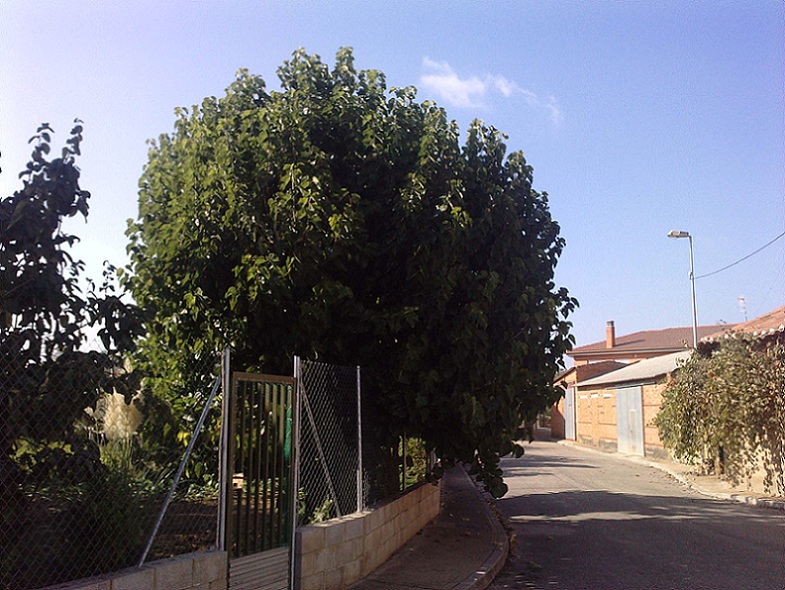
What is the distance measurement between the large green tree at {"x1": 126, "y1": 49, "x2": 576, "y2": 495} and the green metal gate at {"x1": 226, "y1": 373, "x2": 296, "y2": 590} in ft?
6.12

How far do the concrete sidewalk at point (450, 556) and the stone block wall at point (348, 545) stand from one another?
0.48ft

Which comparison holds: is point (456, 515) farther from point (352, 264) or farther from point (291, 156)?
point (291, 156)

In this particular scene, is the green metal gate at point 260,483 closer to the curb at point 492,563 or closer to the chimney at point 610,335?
the curb at point 492,563

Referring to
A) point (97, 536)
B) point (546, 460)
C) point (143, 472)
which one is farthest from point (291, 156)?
point (546, 460)

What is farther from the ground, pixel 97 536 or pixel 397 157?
pixel 397 157

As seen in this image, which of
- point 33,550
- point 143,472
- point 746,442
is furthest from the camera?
Answer: point 746,442

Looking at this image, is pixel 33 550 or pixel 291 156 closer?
pixel 33 550

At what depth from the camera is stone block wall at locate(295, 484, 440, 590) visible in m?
6.52

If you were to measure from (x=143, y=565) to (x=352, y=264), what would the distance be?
499 cm

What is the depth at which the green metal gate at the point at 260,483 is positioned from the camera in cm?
579

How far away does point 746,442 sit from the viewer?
17.2 m

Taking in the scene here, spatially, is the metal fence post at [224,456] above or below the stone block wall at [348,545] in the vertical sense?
above

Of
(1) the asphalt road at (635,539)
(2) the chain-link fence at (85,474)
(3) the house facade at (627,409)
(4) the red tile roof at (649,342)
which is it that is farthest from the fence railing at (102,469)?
(4) the red tile roof at (649,342)

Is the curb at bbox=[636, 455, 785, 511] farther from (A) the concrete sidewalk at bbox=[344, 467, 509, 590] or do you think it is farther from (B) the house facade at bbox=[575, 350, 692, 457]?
(A) the concrete sidewalk at bbox=[344, 467, 509, 590]
